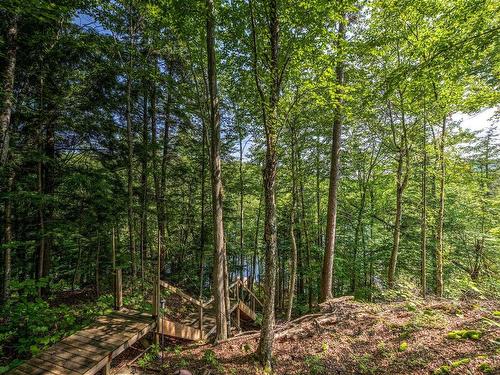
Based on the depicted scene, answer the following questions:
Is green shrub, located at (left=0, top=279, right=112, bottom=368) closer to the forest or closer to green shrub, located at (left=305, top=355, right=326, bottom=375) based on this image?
the forest

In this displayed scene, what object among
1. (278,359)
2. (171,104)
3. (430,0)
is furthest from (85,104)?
(430,0)

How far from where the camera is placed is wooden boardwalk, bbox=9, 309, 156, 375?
149 inches

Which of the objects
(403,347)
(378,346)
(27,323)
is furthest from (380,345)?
(27,323)

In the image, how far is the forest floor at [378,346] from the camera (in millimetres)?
3781

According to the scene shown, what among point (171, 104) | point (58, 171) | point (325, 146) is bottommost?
point (58, 171)

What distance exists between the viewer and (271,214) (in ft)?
15.4

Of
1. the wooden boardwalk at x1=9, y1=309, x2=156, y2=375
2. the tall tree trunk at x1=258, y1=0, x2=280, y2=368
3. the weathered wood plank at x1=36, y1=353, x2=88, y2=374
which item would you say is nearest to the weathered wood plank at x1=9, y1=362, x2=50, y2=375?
the wooden boardwalk at x1=9, y1=309, x2=156, y2=375

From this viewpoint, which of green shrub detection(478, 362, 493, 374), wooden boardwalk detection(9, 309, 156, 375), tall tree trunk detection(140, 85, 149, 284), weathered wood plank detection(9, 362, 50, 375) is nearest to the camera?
green shrub detection(478, 362, 493, 374)

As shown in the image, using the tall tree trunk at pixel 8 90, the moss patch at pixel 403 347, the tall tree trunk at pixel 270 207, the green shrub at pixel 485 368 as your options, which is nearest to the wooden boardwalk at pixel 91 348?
the tall tree trunk at pixel 270 207

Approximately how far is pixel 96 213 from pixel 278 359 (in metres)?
7.02

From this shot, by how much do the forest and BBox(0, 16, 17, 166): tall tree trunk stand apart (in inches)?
1.7

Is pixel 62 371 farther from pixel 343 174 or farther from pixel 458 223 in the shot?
pixel 458 223

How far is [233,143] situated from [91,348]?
10454 mm

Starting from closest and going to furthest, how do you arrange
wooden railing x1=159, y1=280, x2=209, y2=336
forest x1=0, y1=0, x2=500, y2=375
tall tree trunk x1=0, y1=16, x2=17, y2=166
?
forest x1=0, y1=0, x2=500, y2=375 → tall tree trunk x1=0, y1=16, x2=17, y2=166 → wooden railing x1=159, y1=280, x2=209, y2=336
